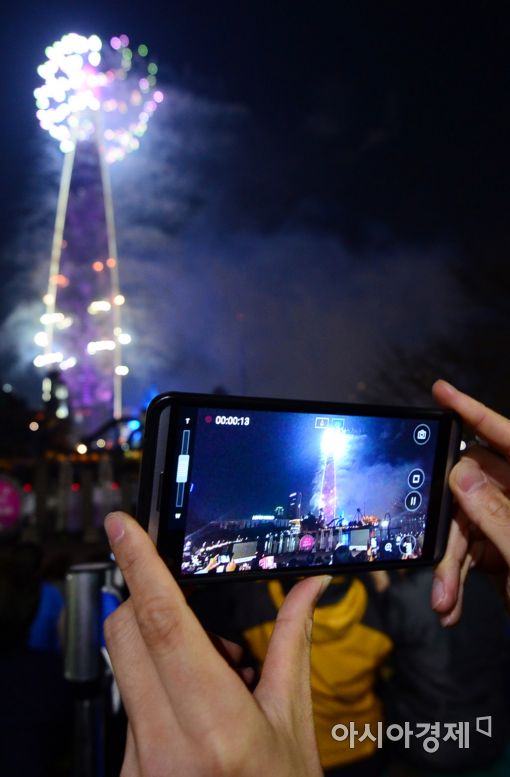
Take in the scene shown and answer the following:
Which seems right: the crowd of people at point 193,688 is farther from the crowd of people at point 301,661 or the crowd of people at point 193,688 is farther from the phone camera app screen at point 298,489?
the phone camera app screen at point 298,489

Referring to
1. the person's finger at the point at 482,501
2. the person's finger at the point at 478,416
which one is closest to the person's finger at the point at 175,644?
the person's finger at the point at 482,501

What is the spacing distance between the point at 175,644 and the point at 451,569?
74cm

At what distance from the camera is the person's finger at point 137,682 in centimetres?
69

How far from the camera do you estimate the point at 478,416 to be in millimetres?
1147

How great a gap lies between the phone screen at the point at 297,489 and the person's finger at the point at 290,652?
18 centimetres

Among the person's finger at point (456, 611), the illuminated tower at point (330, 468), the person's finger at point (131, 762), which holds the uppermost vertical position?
the illuminated tower at point (330, 468)

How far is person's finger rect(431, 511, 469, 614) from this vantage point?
3.98ft

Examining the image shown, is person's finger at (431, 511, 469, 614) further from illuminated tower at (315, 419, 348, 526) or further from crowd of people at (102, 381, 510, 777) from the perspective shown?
crowd of people at (102, 381, 510, 777)

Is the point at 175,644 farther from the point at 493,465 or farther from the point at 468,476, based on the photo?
the point at 493,465

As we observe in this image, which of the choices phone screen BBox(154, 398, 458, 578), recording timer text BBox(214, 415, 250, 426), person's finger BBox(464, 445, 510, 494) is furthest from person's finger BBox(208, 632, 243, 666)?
person's finger BBox(464, 445, 510, 494)

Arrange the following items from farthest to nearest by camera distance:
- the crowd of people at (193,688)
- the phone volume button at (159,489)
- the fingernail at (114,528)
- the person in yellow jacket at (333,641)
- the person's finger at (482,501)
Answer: the person in yellow jacket at (333,641) → the person's finger at (482,501) → the phone volume button at (159,489) → the fingernail at (114,528) → the crowd of people at (193,688)

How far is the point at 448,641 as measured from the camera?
2.42 m

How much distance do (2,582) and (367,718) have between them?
147 centimetres

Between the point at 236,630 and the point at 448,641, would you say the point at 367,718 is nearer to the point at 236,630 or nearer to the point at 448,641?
the point at 448,641
